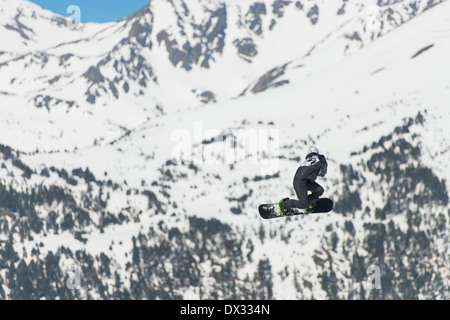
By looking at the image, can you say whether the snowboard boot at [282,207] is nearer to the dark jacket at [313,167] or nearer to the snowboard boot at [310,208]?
the snowboard boot at [310,208]

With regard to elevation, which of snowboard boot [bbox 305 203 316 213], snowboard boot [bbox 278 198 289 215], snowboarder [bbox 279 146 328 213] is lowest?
snowboard boot [bbox 305 203 316 213]

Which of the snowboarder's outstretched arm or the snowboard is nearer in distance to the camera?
the snowboarder's outstretched arm

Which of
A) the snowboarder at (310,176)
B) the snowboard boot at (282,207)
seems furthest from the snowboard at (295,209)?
the snowboarder at (310,176)

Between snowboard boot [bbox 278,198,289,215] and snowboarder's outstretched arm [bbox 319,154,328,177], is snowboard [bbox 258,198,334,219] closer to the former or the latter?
snowboard boot [bbox 278,198,289,215]

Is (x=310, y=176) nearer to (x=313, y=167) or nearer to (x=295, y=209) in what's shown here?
(x=313, y=167)

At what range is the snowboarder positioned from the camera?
26.2 meters

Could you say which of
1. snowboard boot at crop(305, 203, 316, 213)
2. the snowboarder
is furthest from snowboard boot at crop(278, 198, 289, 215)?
the snowboarder

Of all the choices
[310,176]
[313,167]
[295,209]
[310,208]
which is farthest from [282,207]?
[313,167]

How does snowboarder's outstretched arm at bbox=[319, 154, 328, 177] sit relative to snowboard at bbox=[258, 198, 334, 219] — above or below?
above

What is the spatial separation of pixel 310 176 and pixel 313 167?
515mm
